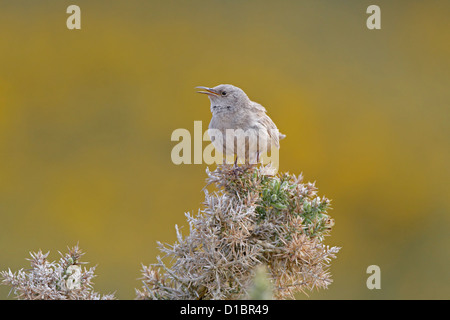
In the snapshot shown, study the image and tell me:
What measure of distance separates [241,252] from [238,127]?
212 cm

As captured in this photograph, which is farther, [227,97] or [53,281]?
[227,97]

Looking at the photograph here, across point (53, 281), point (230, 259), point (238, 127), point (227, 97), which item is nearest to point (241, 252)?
point (230, 259)

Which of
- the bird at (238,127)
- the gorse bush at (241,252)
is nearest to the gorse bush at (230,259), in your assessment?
the gorse bush at (241,252)

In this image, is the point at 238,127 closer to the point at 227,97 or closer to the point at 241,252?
the point at 227,97

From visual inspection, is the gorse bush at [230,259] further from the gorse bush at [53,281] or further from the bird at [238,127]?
the bird at [238,127]

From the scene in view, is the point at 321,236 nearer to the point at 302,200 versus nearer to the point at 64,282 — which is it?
the point at 302,200

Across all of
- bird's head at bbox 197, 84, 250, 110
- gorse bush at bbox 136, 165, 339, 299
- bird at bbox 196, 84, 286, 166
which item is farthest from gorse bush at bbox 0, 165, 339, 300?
bird's head at bbox 197, 84, 250, 110

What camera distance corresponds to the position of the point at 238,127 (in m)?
3.90

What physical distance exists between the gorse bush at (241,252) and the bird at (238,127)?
1604mm

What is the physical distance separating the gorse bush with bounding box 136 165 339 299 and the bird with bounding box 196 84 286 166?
63.2 inches

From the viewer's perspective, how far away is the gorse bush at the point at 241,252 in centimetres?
184

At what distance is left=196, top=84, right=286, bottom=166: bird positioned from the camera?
151 inches

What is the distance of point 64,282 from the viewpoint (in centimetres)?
178

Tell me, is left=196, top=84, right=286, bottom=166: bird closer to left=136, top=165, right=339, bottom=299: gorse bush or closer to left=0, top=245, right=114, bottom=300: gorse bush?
left=136, top=165, right=339, bottom=299: gorse bush
